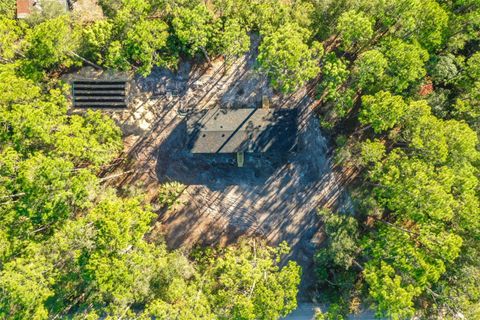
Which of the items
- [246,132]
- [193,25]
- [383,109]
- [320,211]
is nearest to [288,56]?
[246,132]

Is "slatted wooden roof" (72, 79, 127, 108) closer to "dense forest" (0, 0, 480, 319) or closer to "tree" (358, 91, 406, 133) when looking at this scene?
"dense forest" (0, 0, 480, 319)

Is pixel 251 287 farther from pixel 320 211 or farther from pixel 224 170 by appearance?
pixel 224 170

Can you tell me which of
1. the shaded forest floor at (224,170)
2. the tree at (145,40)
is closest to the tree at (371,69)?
the shaded forest floor at (224,170)

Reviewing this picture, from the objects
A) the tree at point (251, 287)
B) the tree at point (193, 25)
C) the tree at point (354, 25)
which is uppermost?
the tree at point (193, 25)

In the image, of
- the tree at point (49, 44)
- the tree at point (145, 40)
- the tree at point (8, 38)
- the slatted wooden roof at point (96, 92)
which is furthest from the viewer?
the slatted wooden roof at point (96, 92)

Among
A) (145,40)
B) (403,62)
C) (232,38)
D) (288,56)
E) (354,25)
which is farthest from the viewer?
(232,38)

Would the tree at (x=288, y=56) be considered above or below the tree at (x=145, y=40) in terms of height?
below

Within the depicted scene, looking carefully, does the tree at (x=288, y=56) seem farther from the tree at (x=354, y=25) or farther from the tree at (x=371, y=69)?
the tree at (x=371, y=69)
